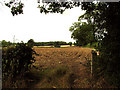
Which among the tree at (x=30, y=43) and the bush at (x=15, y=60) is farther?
the tree at (x=30, y=43)

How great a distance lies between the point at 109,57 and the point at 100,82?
1425 mm

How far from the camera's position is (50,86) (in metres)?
4.78

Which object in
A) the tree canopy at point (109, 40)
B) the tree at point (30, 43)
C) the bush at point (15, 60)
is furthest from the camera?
the tree at point (30, 43)

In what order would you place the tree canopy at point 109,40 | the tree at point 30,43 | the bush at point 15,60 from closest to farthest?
the tree canopy at point 109,40 → the bush at point 15,60 → the tree at point 30,43

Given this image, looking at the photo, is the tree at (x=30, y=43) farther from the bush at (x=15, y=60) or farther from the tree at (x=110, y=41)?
the tree at (x=110, y=41)

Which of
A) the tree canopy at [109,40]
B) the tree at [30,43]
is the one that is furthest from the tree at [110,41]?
the tree at [30,43]

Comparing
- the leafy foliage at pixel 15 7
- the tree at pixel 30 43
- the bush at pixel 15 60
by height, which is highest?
the leafy foliage at pixel 15 7

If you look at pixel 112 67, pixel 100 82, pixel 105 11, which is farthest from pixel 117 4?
pixel 100 82

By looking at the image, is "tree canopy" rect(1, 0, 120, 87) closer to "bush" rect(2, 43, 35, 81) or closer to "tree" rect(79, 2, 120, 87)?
"tree" rect(79, 2, 120, 87)

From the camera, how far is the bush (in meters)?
5.51

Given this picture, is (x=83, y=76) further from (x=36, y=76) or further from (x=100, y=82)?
(x=36, y=76)

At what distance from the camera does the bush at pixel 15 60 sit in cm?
551

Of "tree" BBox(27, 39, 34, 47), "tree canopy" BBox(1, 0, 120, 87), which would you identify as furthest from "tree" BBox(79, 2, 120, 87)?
"tree" BBox(27, 39, 34, 47)

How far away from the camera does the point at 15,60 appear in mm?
5629
